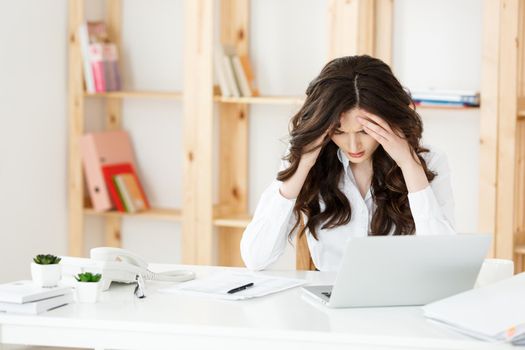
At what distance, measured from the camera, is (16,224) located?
4.01m

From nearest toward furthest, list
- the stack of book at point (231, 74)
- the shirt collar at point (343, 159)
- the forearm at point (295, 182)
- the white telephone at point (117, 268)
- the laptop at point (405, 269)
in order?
1. the laptop at point (405, 269)
2. the white telephone at point (117, 268)
3. the forearm at point (295, 182)
4. the shirt collar at point (343, 159)
5. the stack of book at point (231, 74)

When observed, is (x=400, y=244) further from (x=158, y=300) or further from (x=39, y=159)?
(x=39, y=159)

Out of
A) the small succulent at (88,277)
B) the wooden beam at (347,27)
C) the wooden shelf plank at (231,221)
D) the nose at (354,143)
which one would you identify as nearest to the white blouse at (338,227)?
the nose at (354,143)

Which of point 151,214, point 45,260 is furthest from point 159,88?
point 45,260

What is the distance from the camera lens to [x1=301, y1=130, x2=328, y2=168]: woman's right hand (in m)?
2.48

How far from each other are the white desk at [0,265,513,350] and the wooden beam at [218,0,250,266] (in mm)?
2393

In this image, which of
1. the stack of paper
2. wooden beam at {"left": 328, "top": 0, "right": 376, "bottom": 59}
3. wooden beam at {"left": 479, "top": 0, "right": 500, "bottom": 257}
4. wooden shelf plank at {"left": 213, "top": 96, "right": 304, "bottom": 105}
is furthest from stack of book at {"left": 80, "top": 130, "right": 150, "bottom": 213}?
the stack of paper

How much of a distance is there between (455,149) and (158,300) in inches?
93.2

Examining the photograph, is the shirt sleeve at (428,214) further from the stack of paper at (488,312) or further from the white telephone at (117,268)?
the white telephone at (117,268)

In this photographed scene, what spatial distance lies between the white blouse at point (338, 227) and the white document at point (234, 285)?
0.78 ft

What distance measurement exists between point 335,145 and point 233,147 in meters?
1.79

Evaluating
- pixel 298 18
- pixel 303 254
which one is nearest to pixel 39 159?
pixel 298 18

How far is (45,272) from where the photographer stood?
1994mm

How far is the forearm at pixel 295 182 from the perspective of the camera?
2.55 meters
